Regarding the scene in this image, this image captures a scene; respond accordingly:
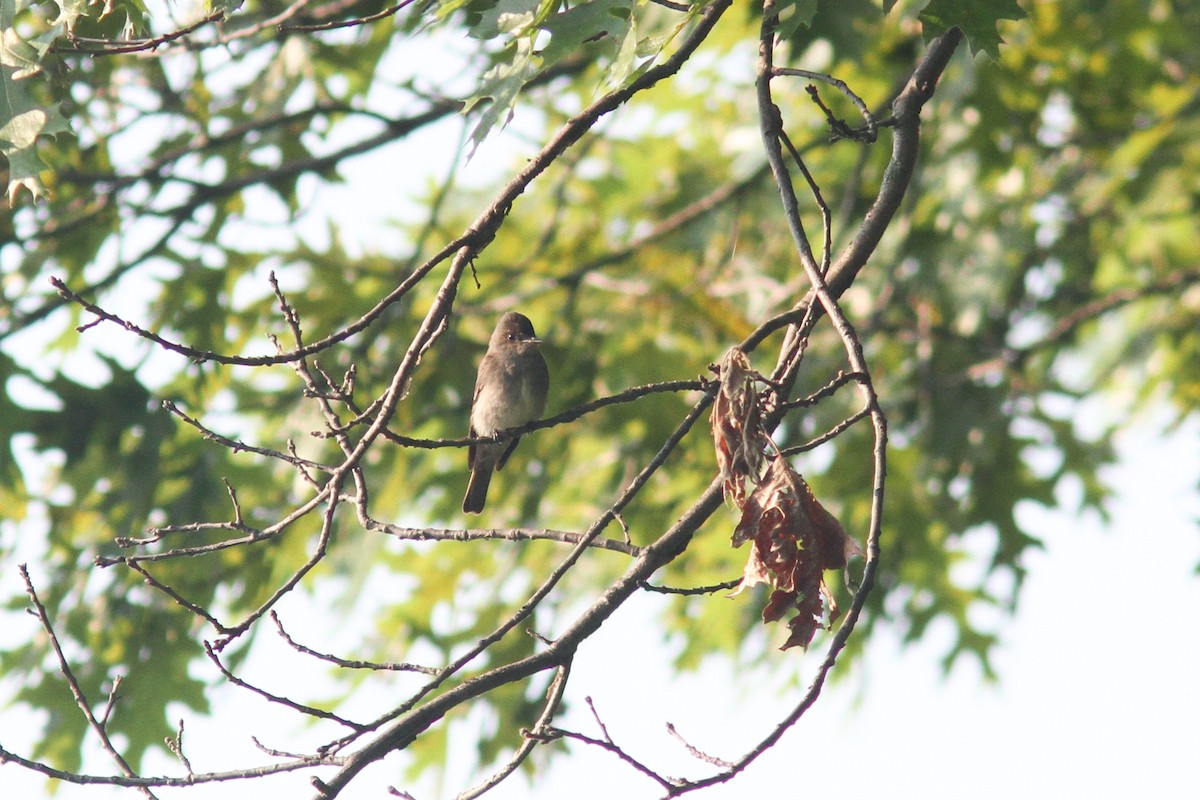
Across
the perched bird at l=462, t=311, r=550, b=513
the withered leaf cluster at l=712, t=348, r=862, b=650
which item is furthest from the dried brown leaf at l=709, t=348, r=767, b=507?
the perched bird at l=462, t=311, r=550, b=513

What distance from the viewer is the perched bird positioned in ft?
21.9

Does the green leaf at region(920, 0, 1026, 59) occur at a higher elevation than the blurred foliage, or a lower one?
lower

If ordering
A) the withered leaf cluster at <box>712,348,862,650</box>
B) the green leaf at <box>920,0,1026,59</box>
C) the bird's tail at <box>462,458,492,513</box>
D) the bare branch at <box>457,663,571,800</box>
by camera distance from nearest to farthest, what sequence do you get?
the withered leaf cluster at <box>712,348,862,650</box> < the bare branch at <box>457,663,571,800</box> < the green leaf at <box>920,0,1026,59</box> < the bird's tail at <box>462,458,492,513</box>

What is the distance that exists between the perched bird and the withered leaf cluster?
380 centimetres

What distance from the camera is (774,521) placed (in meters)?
2.70

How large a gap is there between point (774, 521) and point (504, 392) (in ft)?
13.4

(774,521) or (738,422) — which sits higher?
(738,422)

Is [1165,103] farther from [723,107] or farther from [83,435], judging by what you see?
[83,435]

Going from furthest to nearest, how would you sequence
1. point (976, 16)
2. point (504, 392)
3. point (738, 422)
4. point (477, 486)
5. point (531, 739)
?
point (477, 486), point (504, 392), point (976, 16), point (531, 739), point (738, 422)

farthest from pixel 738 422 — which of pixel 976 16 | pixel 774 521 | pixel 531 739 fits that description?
pixel 976 16

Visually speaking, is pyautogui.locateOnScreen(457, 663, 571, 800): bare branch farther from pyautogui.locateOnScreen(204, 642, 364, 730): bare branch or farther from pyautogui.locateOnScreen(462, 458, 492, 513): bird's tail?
pyautogui.locateOnScreen(462, 458, 492, 513): bird's tail

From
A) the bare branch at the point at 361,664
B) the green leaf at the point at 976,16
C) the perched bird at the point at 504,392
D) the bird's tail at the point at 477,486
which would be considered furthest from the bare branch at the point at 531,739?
the bird's tail at the point at 477,486

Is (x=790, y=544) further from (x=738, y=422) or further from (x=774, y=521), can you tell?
(x=738, y=422)

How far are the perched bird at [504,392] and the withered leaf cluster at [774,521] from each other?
12.5ft
